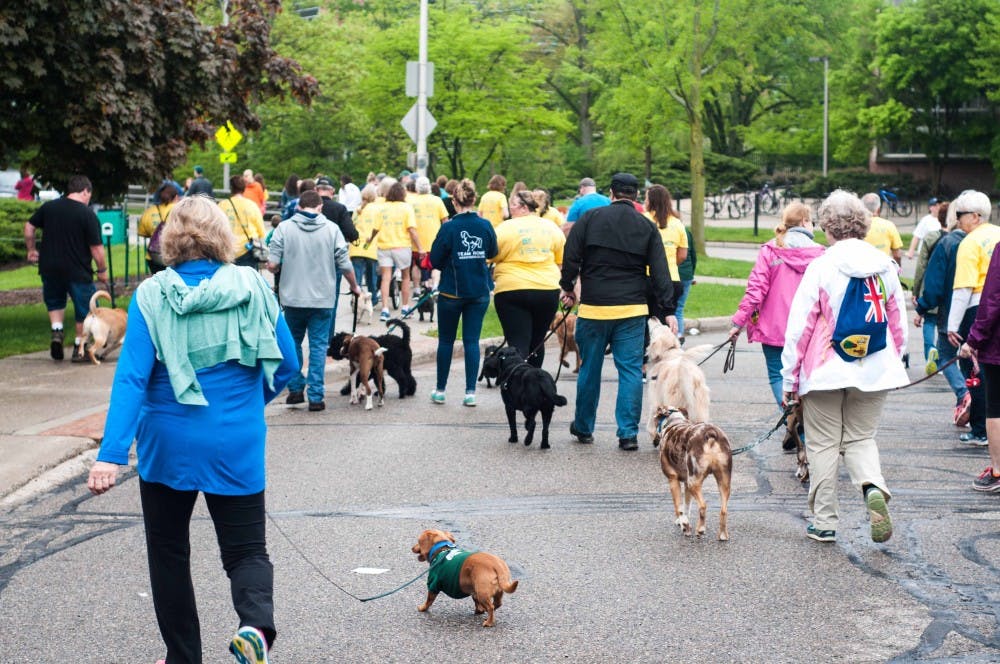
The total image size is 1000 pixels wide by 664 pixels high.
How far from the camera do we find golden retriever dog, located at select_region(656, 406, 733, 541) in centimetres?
720

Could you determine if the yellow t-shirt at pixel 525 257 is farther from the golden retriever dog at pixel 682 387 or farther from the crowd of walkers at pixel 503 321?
the golden retriever dog at pixel 682 387

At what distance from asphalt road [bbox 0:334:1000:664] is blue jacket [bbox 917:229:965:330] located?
118 centimetres

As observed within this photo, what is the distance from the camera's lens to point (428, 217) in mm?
18500

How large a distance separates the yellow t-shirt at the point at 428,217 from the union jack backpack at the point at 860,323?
38.1ft

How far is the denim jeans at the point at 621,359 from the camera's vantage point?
391 inches

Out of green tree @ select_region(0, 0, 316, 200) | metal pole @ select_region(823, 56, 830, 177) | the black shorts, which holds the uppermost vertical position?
metal pole @ select_region(823, 56, 830, 177)

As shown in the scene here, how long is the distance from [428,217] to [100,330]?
605 cm

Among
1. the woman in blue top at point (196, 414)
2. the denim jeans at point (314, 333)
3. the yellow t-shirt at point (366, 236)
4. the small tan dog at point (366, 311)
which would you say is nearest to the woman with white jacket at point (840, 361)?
the woman in blue top at point (196, 414)

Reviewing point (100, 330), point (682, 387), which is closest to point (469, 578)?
point (682, 387)

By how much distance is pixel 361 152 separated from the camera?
1861 inches

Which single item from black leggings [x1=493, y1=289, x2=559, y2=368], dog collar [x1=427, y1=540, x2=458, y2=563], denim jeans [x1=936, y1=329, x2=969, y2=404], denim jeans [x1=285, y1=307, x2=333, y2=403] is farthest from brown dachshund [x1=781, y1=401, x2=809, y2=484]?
denim jeans [x1=285, y1=307, x2=333, y2=403]

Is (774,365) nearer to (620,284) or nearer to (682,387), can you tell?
(682,387)

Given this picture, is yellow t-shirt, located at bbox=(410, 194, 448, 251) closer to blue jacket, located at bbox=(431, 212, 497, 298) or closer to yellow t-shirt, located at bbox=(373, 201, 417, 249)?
yellow t-shirt, located at bbox=(373, 201, 417, 249)

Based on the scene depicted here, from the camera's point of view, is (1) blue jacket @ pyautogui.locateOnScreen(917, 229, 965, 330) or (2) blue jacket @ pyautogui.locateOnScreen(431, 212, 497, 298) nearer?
(1) blue jacket @ pyautogui.locateOnScreen(917, 229, 965, 330)
